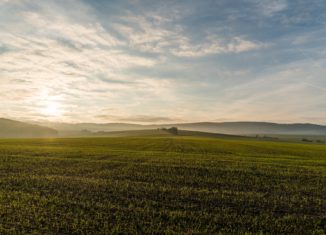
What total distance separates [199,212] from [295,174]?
45.1ft

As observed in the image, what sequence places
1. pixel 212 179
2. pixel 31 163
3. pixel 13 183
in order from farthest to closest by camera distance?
pixel 31 163 < pixel 212 179 < pixel 13 183

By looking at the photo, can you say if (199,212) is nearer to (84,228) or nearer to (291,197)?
(84,228)

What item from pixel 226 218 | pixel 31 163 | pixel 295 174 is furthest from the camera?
pixel 31 163

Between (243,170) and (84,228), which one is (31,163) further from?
(243,170)

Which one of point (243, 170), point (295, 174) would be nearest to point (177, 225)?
point (243, 170)

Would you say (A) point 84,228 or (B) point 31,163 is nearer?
(A) point 84,228

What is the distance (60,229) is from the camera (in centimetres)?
874

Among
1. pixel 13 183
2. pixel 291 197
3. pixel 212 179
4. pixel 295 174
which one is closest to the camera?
pixel 291 197

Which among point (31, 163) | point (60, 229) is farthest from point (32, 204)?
point (31, 163)

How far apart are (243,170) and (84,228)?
15.9 m

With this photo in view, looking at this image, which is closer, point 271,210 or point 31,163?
point 271,210

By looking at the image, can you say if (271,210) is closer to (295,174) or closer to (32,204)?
(295,174)

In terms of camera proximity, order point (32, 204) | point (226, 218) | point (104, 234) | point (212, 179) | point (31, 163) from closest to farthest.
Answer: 1. point (104, 234)
2. point (226, 218)
3. point (32, 204)
4. point (212, 179)
5. point (31, 163)

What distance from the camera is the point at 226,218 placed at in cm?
1014
